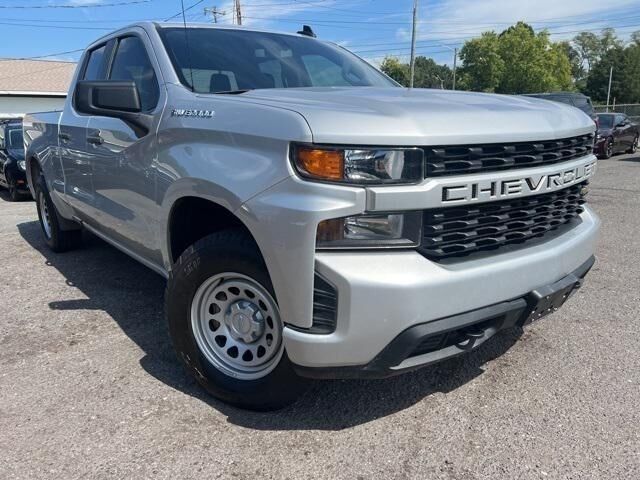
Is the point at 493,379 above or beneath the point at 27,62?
beneath

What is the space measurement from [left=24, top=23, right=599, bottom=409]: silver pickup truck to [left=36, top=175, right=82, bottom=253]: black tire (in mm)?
2638

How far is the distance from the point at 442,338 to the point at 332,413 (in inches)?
30.6

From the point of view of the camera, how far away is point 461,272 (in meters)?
2.30

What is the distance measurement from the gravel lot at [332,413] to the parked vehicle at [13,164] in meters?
7.56

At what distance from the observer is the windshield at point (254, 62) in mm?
3271

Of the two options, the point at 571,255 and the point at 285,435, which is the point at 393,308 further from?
the point at 571,255

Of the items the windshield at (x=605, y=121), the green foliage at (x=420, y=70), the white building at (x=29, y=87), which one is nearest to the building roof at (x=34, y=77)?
the white building at (x=29, y=87)

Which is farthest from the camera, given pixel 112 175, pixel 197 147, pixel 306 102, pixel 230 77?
pixel 112 175


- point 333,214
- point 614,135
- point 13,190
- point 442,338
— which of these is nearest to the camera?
point 333,214

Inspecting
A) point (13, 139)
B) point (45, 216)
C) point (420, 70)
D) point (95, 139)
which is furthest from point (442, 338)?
point (420, 70)

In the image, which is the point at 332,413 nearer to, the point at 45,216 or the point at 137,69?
the point at 137,69

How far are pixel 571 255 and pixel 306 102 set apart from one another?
4.89ft

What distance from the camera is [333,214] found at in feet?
7.09

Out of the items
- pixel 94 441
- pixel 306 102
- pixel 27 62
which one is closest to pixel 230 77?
pixel 306 102
